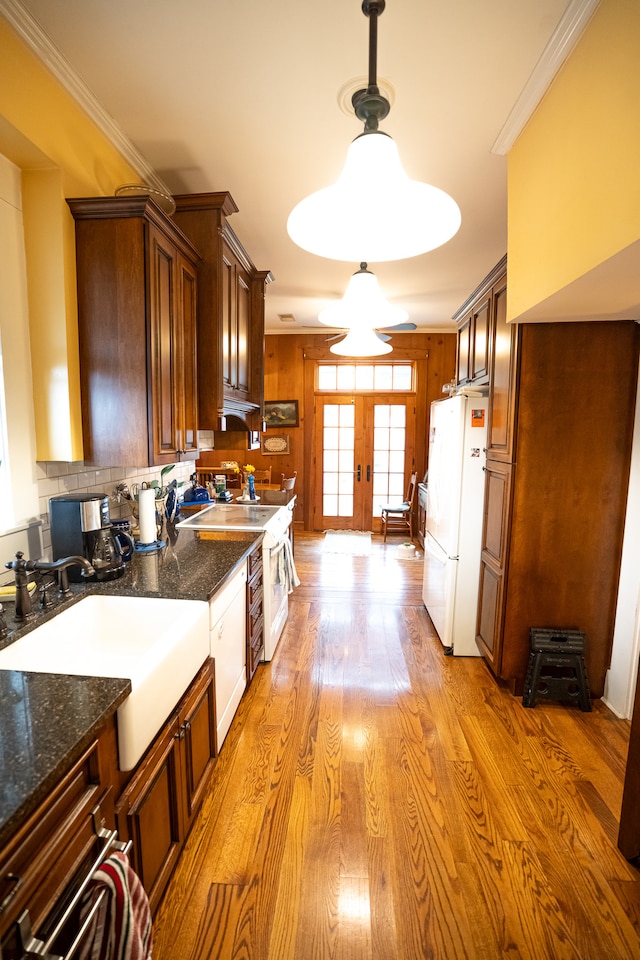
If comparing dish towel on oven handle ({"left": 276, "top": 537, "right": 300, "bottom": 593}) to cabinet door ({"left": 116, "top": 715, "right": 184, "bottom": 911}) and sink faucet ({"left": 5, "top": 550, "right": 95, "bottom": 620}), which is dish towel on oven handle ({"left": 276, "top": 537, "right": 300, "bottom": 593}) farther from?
cabinet door ({"left": 116, "top": 715, "right": 184, "bottom": 911})

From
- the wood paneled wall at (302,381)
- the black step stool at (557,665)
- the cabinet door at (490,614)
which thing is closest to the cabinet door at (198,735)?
the cabinet door at (490,614)

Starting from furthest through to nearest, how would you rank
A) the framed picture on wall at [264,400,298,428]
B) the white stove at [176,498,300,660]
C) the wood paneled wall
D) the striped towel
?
the framed picture on wall at [264,400,298,428] → the wood paneled wall → the white stove at [176,498,300,660] → the striped towel

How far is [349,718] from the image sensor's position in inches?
90.0

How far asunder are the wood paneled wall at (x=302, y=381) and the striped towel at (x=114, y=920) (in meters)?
5.17

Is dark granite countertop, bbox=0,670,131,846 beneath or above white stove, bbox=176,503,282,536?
beneath

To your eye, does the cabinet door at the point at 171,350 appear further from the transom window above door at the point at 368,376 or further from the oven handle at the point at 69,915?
the transom window above door at the point at 368,376

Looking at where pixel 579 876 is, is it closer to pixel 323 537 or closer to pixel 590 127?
pixel 590 127

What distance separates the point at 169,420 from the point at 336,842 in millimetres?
1896

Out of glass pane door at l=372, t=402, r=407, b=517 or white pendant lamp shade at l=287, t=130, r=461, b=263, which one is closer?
white pendant lamp shade at l=287, t=130, r=461, b=263

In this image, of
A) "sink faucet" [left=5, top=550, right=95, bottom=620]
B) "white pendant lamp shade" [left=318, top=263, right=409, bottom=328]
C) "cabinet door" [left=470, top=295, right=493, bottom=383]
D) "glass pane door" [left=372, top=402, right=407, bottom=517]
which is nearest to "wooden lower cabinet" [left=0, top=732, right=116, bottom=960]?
"sink faucet" [left=5, top=550, right=95, bottom=620]

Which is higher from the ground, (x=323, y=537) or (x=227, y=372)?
(x=227, y=372)

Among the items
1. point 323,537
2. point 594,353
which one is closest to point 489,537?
point 594,353

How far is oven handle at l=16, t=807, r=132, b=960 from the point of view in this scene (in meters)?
0.72

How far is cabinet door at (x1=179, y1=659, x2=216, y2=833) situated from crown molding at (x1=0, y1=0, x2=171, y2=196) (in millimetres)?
2323
